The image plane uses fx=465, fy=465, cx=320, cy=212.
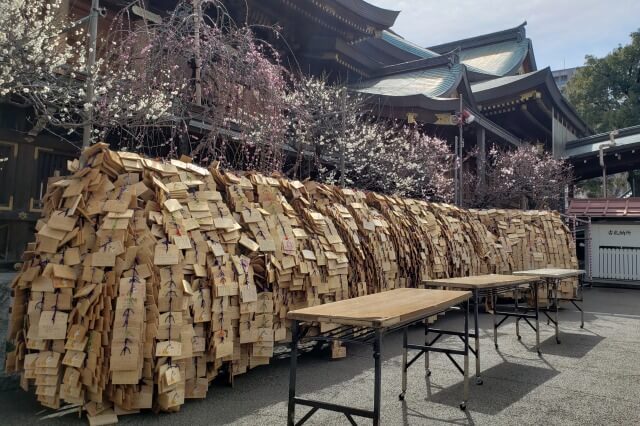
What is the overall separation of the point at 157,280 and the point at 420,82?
16548 mm

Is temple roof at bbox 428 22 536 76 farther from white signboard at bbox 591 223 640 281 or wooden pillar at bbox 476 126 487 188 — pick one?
white signboard at bbox 591 223 640 281

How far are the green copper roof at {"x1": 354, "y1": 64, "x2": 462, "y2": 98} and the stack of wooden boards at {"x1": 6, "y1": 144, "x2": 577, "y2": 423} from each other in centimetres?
1197

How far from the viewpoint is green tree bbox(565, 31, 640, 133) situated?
3058 cm

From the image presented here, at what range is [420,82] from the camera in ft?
60.8

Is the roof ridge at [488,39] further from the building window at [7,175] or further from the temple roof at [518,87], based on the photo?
the building window at [7,175]

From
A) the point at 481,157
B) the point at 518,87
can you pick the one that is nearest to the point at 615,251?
the point at 481,157

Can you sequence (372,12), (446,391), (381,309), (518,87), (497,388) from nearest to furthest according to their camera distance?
(381,309), (446,391), (497,388), (372,12), (518,87)

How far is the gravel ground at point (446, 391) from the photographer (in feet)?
13.1

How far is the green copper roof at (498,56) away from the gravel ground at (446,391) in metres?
22.8

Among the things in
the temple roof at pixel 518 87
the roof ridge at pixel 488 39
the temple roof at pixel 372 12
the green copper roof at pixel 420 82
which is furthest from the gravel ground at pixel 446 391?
the roof ridge at pixel 488 39

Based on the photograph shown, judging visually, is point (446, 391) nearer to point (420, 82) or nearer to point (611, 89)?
point (420, 82)

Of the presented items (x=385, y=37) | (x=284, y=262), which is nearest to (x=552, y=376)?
(x=284, y=262)

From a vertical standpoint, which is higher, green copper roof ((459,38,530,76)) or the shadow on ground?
green copper roof ((459,38,530,76))

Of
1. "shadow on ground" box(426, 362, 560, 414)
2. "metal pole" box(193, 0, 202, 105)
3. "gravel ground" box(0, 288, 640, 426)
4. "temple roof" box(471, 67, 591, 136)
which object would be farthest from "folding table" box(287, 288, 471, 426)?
"temple roof" box(471, 67, 591, 136)
